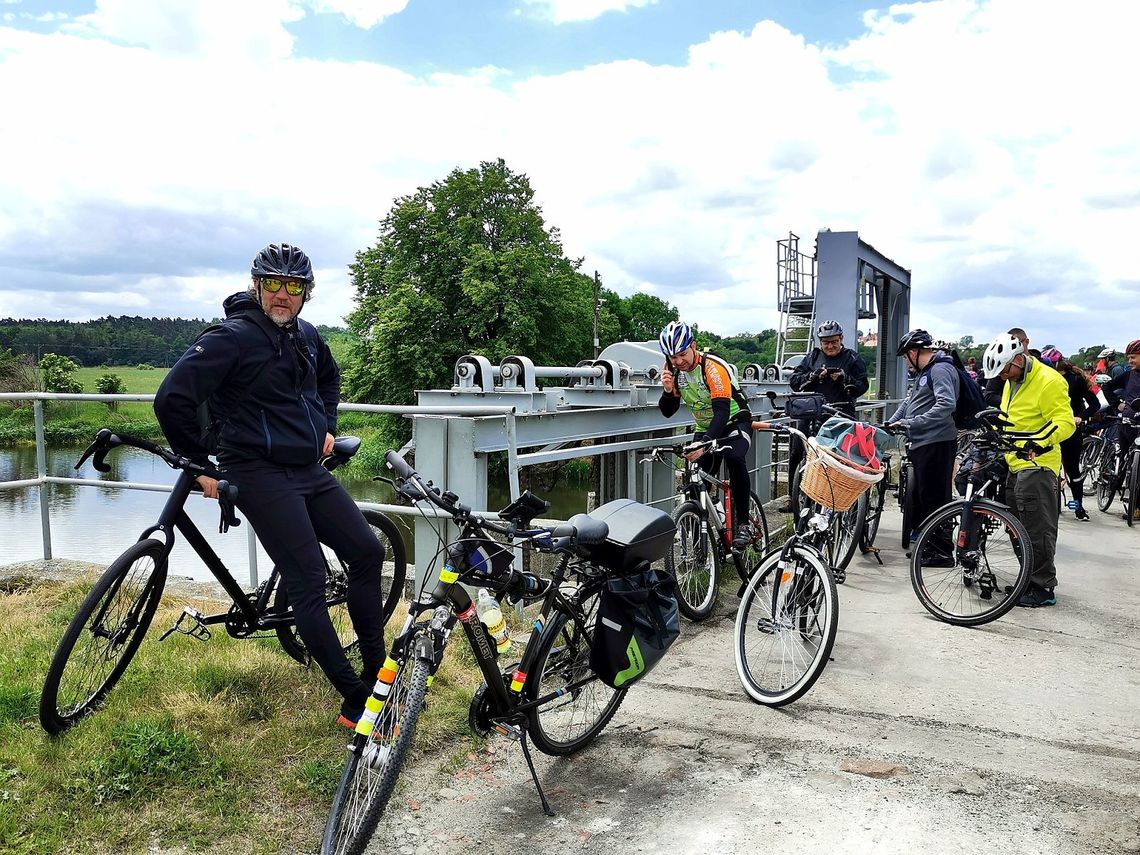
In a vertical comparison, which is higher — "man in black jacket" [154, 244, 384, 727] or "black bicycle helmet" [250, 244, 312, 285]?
"black bicycle helmet" [250, 244, 312, 285]

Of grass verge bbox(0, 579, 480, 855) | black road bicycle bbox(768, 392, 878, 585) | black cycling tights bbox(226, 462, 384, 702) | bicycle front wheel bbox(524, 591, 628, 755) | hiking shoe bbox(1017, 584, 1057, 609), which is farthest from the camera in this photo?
black road bicycle bbox(768, 392, 878, 585)

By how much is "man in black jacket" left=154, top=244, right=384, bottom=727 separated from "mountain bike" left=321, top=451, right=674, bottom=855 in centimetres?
42

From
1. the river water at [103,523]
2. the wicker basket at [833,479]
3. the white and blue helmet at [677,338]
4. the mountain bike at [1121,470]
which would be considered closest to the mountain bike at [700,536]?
the white and blue helmet at [677,338]

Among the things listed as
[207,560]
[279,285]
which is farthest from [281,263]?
[207,560]

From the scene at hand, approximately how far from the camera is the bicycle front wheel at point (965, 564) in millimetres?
5332

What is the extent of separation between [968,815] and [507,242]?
30451mm

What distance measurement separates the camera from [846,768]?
3.40 meters

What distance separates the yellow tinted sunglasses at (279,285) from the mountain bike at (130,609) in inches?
26.3

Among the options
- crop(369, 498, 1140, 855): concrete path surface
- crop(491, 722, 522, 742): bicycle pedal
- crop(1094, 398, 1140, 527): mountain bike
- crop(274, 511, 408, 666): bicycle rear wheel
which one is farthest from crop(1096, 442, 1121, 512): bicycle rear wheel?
crop(491, 722, 522, 742): bicycle pedal

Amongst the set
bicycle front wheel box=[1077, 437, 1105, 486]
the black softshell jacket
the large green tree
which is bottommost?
bicycle front wheel box=[1077, 437, 1105, 486]

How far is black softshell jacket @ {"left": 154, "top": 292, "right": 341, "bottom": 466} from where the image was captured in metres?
3.00

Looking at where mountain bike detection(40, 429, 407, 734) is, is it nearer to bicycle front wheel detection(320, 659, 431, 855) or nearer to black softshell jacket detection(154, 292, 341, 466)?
black softshell jacket detection(154, 292, 341, 466)

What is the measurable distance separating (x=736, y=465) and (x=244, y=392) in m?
3.43

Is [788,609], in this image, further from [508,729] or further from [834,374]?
[834,374]
